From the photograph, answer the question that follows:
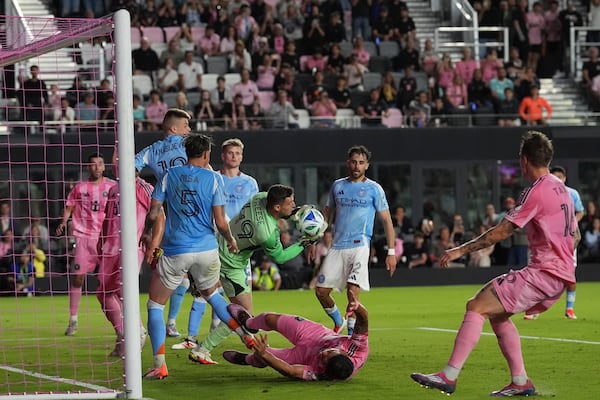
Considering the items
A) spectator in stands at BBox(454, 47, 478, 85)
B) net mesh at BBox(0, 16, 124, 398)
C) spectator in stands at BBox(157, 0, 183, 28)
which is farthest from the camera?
spectator in stands at BBox(157, 0, 183, 28)

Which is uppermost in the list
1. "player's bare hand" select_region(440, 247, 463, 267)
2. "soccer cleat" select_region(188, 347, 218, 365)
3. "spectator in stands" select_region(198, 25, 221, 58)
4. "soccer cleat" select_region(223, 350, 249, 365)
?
"spectator in stands" select_region(198, 25, 221, 58)

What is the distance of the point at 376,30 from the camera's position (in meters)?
32.5

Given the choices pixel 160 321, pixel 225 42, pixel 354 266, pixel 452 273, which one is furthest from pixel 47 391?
pixel 225 42

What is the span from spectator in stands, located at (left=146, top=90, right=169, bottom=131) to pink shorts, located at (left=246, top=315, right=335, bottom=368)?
57.1 ft

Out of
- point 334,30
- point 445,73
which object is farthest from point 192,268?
point 334,30

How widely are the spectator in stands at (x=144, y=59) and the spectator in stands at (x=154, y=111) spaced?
5.77ft

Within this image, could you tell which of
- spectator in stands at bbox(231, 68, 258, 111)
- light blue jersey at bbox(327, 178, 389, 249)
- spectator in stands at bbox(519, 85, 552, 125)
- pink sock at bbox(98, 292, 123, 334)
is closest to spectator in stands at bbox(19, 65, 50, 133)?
spectator in stands at bbox(231, 68, 258, 111)

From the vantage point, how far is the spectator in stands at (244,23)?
31375 millimetres

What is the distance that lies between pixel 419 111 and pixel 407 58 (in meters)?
2.17

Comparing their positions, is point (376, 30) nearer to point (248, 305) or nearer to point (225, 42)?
point (225, 42)

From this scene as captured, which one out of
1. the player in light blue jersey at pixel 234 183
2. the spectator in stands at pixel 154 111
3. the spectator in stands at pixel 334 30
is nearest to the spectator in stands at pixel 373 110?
the spectator in stands at pixel 334 30

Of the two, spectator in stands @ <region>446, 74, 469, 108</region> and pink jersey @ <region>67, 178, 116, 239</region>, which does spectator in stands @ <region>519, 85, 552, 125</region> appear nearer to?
spectator in stands @ <region>446, 74, 469, 108</region>

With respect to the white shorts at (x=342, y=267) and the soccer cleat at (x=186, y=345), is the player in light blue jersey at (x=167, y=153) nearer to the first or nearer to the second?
the soccer cleat at (x=186, y=345)

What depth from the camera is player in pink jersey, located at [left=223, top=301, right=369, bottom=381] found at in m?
10.6
